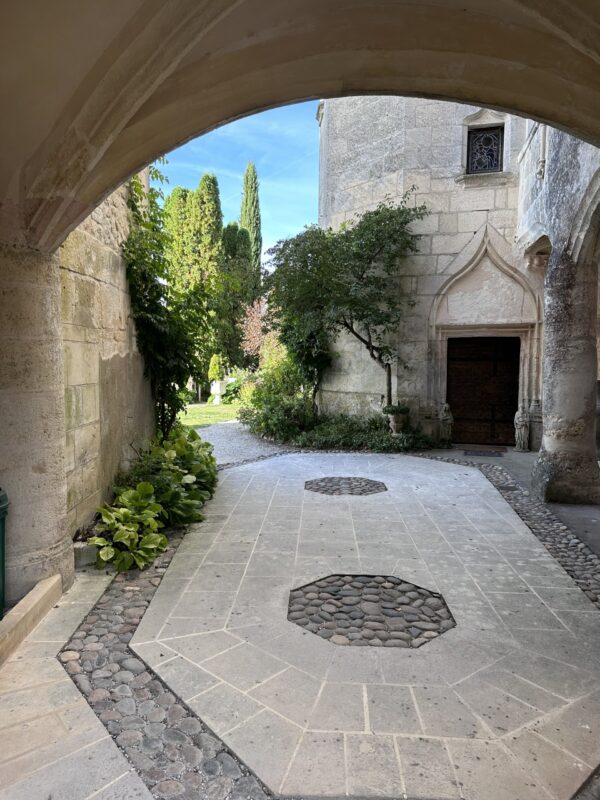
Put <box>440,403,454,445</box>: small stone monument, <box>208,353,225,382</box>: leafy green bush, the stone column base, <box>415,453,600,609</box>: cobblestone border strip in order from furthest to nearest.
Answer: <box>208,353,225,382</box>: leafy green bush → <box>440,403,454,445</box>: small stone monument → the stone column base → <box>415,453,600,609</box>: cobblestone border strip

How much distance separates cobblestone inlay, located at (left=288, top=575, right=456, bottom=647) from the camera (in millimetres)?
2645

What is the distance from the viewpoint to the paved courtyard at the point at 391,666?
5.74 feet

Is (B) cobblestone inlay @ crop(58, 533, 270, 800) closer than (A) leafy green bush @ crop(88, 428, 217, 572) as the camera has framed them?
Yes

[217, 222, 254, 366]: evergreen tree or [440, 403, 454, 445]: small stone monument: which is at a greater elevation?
[217, 222, 254, 366]: evergreen tree

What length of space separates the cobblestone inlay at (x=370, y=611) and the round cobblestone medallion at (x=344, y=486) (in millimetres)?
2301

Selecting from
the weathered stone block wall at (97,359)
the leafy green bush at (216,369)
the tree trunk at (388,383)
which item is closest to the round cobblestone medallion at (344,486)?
the weathered stone block wall at (97,359)

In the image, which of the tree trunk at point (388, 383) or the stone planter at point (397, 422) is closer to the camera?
the stone planter at point (397, 422)

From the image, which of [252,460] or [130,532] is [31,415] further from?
[252,460]

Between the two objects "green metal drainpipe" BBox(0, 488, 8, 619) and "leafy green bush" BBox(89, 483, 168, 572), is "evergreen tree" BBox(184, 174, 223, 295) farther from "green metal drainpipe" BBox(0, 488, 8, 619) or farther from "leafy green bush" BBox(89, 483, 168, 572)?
"green metal drainpipe" BBox(0, 488, 8, 619)

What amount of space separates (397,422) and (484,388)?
239cm

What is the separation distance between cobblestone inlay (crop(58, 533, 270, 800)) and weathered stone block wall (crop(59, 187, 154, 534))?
3.62 ft

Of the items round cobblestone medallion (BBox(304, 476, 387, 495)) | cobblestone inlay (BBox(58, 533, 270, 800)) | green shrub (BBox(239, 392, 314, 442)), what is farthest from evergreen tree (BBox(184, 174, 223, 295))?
cobblestone inlay (BBox(58, 533, 270, 800))

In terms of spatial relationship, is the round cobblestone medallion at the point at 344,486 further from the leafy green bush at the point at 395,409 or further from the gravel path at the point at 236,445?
the leafy green bush at the point at 395,409

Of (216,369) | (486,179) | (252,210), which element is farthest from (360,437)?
(252,210)
